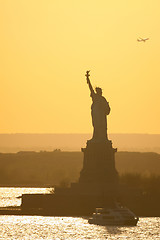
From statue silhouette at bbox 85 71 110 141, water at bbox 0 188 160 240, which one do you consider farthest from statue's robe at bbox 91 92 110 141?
water at bbox 0 188 160 240

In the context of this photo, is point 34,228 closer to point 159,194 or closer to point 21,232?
point 21,232

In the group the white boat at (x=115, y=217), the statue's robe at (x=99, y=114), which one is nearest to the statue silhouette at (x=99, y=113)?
the statue's robe at (x=99, y=114)

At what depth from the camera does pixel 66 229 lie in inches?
4218

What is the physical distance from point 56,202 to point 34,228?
8.19m

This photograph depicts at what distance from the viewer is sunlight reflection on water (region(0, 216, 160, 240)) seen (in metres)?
101

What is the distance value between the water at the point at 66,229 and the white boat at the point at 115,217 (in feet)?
1.36

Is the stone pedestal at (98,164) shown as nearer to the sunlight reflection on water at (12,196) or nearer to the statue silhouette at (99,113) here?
the statue silhouette at (99,113)

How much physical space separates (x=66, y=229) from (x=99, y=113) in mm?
12688

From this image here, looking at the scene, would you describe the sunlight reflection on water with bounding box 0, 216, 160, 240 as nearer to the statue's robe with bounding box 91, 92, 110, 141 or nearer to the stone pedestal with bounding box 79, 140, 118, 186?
the stone pedestal with bounding box 79, 140, 118, 186

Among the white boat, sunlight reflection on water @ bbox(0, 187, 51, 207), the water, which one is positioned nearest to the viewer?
the water

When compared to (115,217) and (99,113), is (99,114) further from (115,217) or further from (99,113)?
(115,217)

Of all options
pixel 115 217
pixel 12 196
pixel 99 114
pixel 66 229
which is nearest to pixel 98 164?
pixel 99 114

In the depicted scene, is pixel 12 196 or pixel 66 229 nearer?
pixel 66 229

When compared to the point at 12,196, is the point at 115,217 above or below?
below
